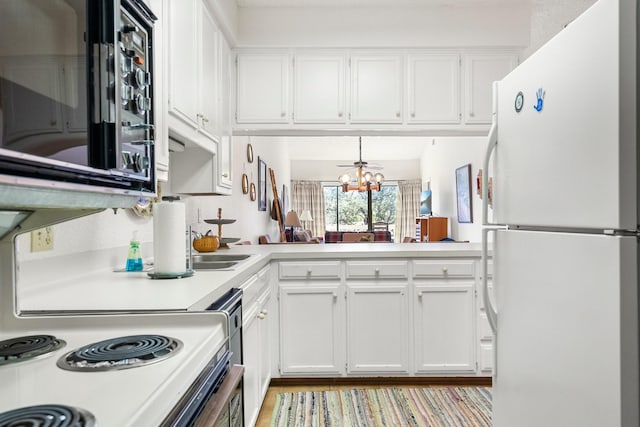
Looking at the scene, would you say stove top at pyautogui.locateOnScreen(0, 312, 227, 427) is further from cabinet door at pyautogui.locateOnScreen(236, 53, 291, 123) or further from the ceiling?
the ceiling

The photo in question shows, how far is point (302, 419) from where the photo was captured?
96.8 inches

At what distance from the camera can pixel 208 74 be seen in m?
2.46

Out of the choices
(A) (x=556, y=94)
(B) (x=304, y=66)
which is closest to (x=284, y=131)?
(B) (x=304, y=66)

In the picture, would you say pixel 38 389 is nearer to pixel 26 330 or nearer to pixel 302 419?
pixel 26 330

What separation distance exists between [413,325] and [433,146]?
24.3 ft

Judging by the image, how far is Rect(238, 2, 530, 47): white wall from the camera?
3.17 m

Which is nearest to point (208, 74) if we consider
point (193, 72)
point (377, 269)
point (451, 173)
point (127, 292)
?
point (193, 72)

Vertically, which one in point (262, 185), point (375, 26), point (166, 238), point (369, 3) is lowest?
point (166, 238)

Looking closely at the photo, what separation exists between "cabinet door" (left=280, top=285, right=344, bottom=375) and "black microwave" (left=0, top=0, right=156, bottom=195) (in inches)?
77.0

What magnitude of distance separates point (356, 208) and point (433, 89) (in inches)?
338

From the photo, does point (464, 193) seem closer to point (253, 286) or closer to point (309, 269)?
point (309, 269)

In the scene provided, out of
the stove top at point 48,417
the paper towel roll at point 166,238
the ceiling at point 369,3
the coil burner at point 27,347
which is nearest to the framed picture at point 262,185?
the ceiling at point 369,3

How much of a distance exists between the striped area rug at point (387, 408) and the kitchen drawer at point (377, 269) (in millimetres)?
753

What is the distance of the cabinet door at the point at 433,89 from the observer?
3.17m
